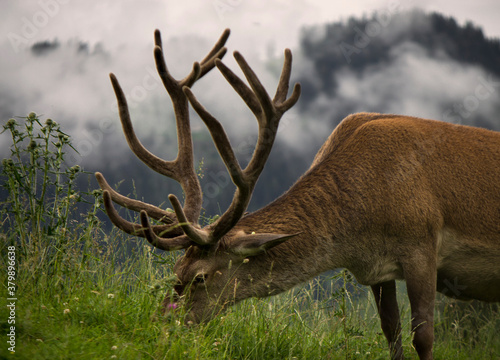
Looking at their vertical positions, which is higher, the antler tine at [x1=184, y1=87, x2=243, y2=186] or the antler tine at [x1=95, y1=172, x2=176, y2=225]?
the antler tine at [x1=184, y1=87, x2=243, y2=186]

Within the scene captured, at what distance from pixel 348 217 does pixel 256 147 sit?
1.00 meters

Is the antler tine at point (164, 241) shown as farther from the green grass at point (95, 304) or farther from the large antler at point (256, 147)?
the green grass at point (95, 304)

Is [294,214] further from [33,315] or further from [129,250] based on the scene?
[33,315]

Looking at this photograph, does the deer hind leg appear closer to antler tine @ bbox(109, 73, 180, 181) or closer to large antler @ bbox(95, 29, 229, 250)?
large antler @ bbox(95, 29, 229, 250)

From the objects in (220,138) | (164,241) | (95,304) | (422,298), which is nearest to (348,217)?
(422,298)

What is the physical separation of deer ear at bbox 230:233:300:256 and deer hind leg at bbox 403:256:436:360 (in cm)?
117

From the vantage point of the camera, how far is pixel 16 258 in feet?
13.7

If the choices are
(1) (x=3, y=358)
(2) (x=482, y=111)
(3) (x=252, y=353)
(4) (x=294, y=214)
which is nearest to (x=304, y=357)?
(3) (x=252, y=353)

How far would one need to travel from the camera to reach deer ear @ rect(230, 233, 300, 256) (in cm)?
403

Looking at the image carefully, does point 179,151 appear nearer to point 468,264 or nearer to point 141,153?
point 141,153

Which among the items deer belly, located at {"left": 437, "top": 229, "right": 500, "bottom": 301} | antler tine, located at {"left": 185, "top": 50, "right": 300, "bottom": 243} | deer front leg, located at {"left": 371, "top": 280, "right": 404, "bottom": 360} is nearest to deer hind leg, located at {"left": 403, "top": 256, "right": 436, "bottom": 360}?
deer belly, located at {"left": 437, "top": 229, "right": 500, "bottom": 301}

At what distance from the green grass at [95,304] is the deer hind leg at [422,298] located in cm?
38

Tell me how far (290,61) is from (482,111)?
8491 centimetres

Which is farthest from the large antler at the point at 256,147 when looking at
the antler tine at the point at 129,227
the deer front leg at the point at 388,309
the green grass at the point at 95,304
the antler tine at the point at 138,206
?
the deer front leg at the point at 388,309
